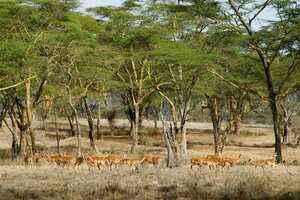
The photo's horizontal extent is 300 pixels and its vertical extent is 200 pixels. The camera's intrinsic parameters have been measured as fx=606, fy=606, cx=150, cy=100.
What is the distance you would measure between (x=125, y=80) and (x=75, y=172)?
19.4 m

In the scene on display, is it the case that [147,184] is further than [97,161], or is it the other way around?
[97,161]

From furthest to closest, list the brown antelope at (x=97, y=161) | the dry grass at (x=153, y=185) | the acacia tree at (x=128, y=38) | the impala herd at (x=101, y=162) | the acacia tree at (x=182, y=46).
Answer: the acacia tree at (x=128, y=38), the acacia tree at (x=182, y=46), the brown antelope at (x=97, y=161), the impala herd at (x=101, y=162), the dry grass at (x=153, y=185)

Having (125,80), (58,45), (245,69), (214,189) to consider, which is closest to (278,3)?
(245,69)

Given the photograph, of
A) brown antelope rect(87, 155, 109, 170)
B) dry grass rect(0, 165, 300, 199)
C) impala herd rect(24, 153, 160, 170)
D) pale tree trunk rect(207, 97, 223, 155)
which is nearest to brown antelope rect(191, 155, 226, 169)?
impala herd rect(24, 153, 160, 170)

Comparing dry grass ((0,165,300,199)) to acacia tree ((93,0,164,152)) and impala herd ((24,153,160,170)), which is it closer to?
impala herd ((24,153,160,170))

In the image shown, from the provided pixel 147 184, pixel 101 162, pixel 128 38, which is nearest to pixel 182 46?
pixel 128 38

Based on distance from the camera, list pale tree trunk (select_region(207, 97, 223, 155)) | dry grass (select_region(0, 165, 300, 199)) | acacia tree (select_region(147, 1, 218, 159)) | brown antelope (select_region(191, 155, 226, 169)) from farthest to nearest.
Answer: pale tree trunk (select_region(207, 97, 223, 155)) → acacia tree (select_region(147, 1, 218, 159)) → brown antelope (select_region(191, 155, 226, 169)) → dry grass (select_region(0, 165, 300, 199))

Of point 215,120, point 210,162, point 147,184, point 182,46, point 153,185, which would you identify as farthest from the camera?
point 215,120

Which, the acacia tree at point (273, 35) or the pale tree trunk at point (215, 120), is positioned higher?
the acacia tree at point (273, 35)

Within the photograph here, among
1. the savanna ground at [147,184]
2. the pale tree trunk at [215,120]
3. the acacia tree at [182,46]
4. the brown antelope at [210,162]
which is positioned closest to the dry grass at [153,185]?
the savanna ground at [147,184]

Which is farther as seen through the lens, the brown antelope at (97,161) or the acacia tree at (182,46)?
the acacia tree at (182,46)

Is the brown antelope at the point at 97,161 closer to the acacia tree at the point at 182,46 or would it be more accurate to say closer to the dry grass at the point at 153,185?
the dry grass at the point at 153,185

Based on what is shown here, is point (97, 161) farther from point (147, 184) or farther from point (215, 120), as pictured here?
point (215, 120)

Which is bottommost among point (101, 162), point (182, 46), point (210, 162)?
point (101, 162)
